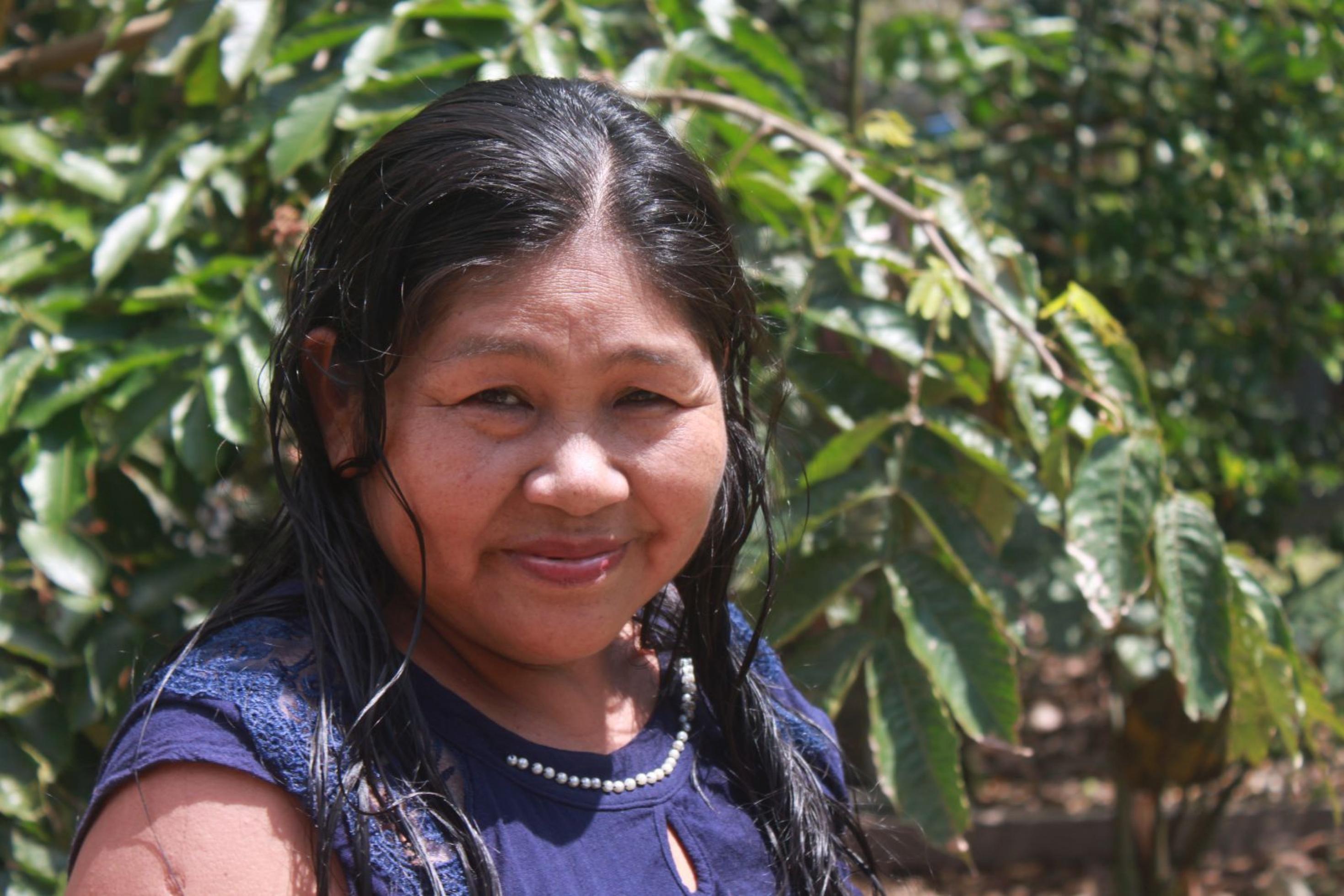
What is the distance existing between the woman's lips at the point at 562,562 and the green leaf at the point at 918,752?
77 cm

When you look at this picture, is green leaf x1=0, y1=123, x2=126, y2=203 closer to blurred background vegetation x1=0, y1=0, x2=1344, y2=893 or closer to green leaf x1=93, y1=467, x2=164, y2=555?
blurred background vegetation x1=0, y1=0, x2=1344, y2=893

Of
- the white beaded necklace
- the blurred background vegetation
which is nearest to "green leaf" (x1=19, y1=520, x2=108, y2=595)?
the blurred background vegetation

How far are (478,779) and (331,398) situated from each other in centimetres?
34

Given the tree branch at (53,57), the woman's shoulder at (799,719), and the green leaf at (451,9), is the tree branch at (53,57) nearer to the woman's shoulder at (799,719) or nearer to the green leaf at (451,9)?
the green leaf at (451,9)

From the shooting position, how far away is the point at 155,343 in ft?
6.17

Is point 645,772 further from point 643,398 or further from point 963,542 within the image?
point 963,542

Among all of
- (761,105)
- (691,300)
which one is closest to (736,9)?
(761,105)

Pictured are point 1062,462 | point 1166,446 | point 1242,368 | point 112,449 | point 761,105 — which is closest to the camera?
point 1062,462

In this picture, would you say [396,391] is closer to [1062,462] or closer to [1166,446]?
[1062,462]

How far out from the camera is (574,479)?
1064mm

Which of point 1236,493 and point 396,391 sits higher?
point 396,391

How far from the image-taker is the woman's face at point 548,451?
1.06 meters

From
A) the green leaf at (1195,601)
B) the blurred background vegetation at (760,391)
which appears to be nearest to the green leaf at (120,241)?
the blurred background vegetation at (760,391)

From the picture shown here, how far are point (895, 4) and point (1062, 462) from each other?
3.80m
